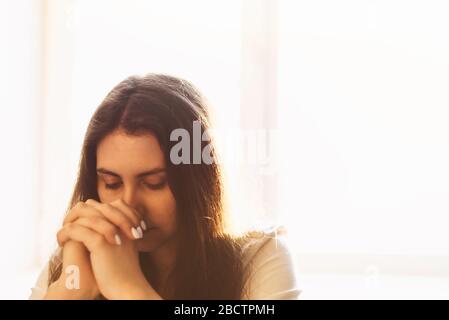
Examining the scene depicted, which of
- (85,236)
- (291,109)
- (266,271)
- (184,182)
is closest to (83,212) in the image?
(85,236)

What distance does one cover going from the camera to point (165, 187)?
626 mm

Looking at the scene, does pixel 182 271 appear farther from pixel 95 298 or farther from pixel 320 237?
Answer: pixel 320 237

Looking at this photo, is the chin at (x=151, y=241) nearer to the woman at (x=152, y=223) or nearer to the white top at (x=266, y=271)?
the woman at (x=152, y=223)

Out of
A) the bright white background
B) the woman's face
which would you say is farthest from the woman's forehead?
the bright white background

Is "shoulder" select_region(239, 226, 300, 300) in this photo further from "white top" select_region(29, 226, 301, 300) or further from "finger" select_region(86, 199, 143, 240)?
"finger" select_region(86, 199, 143, 240)

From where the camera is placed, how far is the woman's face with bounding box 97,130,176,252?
0.61 m

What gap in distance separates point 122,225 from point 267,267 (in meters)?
0.20

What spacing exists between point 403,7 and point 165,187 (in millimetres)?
529

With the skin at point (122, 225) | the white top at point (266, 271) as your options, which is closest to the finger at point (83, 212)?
the skin at point (122, 225)

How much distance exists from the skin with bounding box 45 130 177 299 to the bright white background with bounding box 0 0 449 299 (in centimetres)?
14

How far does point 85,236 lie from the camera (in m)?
0.57

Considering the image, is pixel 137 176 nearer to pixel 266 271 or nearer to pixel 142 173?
pixel 142 173

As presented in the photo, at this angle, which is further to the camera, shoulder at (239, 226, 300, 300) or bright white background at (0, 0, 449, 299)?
bright white background at (0, 0, 449, 299)

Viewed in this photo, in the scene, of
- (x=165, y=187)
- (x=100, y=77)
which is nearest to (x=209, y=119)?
(x=165, y=187)
